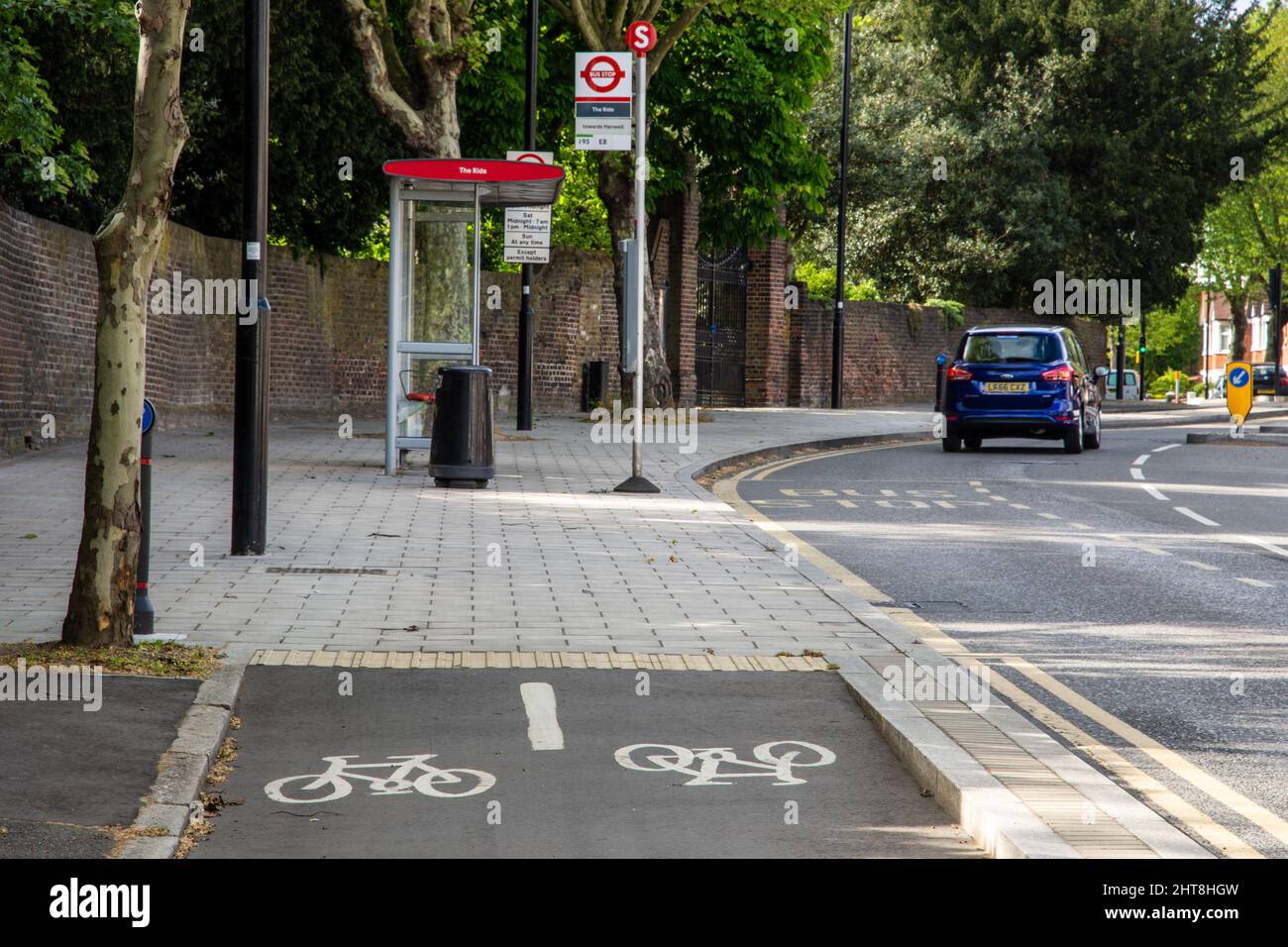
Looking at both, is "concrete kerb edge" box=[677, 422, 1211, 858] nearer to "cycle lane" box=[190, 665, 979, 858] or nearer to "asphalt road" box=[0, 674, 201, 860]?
"cycle lane" box=[190, 665, 979, 858]

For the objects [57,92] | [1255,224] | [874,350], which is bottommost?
[874,350]

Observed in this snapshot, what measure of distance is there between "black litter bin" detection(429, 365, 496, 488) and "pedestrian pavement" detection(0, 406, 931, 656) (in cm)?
30

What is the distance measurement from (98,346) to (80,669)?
149 cm

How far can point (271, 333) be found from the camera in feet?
101

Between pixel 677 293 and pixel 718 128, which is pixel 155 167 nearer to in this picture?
pixel 718 128

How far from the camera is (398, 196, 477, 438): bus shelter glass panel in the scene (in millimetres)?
18062

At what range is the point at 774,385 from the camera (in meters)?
41.8

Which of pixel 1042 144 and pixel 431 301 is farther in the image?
pixel 1042 144

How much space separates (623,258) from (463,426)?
13.6 metres

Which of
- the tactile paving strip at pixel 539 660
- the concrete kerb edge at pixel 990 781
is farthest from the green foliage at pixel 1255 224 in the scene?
the concrete kerb edge at pixel 990 781

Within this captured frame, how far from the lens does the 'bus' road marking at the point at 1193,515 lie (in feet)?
50.3

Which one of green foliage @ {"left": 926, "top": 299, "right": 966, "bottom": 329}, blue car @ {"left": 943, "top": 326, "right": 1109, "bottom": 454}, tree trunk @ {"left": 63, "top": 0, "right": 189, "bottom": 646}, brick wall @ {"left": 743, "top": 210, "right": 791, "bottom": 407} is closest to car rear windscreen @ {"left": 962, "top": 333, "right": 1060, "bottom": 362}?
blue car @ {"left": 943, "top": 326, "right": 1109, "bottom": 454}

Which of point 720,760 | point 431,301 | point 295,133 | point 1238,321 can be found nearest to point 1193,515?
point 431,301

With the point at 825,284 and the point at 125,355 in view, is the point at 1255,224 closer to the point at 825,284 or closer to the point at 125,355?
the point at 825,284
